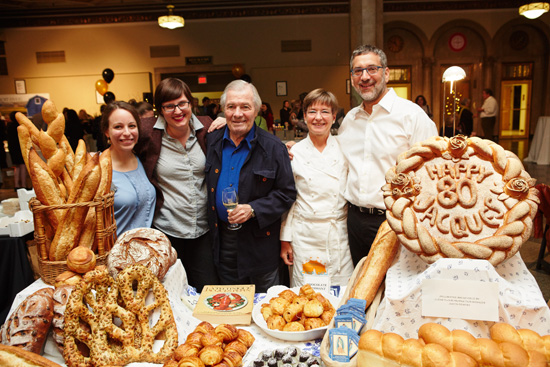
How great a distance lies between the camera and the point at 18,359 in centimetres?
116

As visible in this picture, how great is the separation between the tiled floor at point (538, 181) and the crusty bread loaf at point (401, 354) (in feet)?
8.76

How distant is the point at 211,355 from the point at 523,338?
938 millimetres

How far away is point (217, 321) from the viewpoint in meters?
1.59

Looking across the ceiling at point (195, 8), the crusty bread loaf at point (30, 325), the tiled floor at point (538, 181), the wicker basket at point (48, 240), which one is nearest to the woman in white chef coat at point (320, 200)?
the wicker basket at point (48, 240)

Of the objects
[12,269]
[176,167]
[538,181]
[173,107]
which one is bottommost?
[538,181]

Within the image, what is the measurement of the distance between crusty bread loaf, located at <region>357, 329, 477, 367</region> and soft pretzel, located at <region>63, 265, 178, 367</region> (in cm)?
65

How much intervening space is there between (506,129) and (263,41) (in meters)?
9.14

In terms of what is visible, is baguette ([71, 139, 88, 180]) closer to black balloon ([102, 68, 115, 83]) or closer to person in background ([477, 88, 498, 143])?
black balloon ([102, 68, 115, 83])

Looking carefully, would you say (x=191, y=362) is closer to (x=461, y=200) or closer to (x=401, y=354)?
(x=401, y=354)

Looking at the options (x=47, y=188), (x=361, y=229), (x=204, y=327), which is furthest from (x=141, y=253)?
(x=361, y=229)

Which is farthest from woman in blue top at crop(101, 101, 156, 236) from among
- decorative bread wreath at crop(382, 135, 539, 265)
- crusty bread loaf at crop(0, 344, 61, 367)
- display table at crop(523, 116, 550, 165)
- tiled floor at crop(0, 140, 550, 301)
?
display table at crop(523, 116, 550, 165)

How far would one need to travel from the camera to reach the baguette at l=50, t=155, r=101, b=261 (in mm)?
1571

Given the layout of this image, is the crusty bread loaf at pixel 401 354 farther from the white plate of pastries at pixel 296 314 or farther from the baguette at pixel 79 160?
the baguette at pixel 79 160

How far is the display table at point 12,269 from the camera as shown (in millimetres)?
2764
